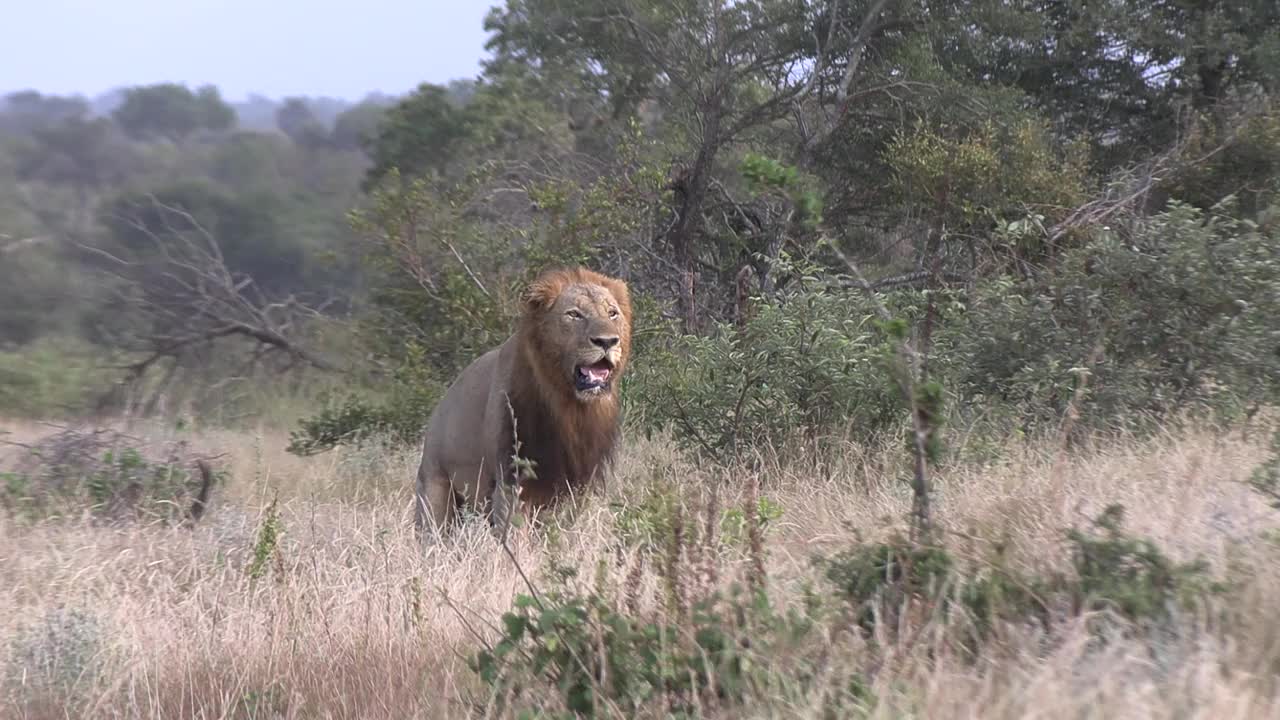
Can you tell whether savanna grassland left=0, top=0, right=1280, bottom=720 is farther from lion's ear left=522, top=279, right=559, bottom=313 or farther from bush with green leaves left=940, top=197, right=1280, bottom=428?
lion's ear left=522, top=279, right=559, bottom=313

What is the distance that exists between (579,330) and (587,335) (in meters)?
0.07

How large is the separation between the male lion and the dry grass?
0.27 metres

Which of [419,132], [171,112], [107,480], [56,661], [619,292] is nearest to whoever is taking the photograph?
[56,661]

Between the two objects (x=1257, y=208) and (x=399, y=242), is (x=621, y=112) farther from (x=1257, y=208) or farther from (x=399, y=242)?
(x=1257, y=208)

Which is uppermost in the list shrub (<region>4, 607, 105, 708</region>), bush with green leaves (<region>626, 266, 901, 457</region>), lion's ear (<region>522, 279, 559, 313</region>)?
lion's ear (<region>522, 279, 559, 313</region>)

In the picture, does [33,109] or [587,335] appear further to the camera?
[33,109]

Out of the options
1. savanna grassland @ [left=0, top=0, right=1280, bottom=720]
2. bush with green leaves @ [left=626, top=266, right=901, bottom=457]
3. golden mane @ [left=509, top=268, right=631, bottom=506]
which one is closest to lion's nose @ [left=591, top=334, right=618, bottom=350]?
golden mane @ [left=509, top=268, right=631, bottom=506]

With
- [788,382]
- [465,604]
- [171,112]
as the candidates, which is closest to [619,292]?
[788,382]

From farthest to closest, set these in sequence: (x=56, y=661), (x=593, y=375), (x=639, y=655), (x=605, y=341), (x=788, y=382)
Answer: (x=788, y=382), (x=593, y=375), (x=605, y=341), (x=56, y=661), (x=639, y=655)

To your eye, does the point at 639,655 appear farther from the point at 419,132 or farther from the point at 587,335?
the point at 419,132

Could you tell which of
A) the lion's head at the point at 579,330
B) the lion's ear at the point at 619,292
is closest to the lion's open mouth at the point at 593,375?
the lion's head at the point at 579,330

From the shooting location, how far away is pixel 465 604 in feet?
17.3

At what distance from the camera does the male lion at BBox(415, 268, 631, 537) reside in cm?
692

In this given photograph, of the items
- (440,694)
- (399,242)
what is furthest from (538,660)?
(399,242)
